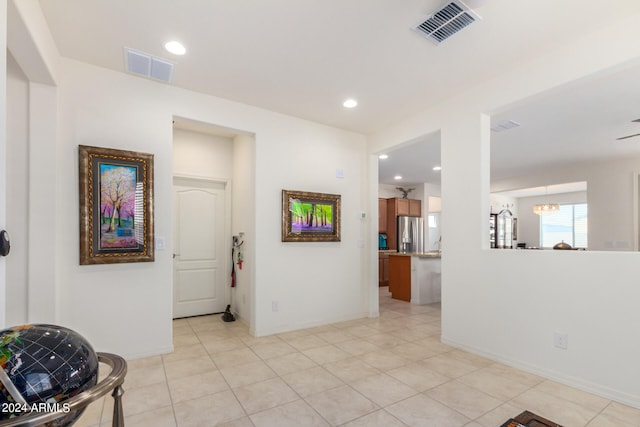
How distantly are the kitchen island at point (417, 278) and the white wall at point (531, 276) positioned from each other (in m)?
2.17

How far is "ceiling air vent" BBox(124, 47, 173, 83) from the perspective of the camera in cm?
283

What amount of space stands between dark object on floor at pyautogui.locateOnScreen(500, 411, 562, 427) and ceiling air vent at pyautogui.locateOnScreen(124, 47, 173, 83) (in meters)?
3.79

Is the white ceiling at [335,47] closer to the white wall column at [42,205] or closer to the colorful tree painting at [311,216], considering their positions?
the white wall column at [42,205]

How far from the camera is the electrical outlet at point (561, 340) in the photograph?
266cm

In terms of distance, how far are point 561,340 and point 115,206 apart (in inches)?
163

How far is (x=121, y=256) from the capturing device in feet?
10.0

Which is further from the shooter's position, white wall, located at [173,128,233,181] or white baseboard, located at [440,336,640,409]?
white wall, located at [173,128,233,181]

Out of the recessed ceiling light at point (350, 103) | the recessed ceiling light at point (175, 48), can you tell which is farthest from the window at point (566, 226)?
the recessed ceiling light at point (175, 48)

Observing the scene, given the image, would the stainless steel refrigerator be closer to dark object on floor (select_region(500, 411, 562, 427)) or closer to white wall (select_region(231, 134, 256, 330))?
white wall (select_region(231, 134, 256, 330))

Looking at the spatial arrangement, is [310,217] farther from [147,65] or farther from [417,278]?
[417,278]

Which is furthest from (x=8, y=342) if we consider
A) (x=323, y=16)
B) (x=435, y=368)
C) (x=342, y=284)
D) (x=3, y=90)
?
(x=342, y=284)

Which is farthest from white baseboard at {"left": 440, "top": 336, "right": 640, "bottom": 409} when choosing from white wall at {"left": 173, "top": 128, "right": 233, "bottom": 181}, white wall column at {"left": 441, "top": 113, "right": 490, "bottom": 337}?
white wall at {"left": 173, "top": 128, "right": 233, "bottom": 181}

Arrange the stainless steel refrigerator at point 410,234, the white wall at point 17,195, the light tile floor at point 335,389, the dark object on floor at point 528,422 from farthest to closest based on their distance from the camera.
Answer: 1. the stainless steel refrigerator at point 410,234
2. the white wall at point 17,195
3. the light tile floor at point 335,389
4. the dark object on floor at point 528,422

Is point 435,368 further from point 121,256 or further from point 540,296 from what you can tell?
point 121,256
